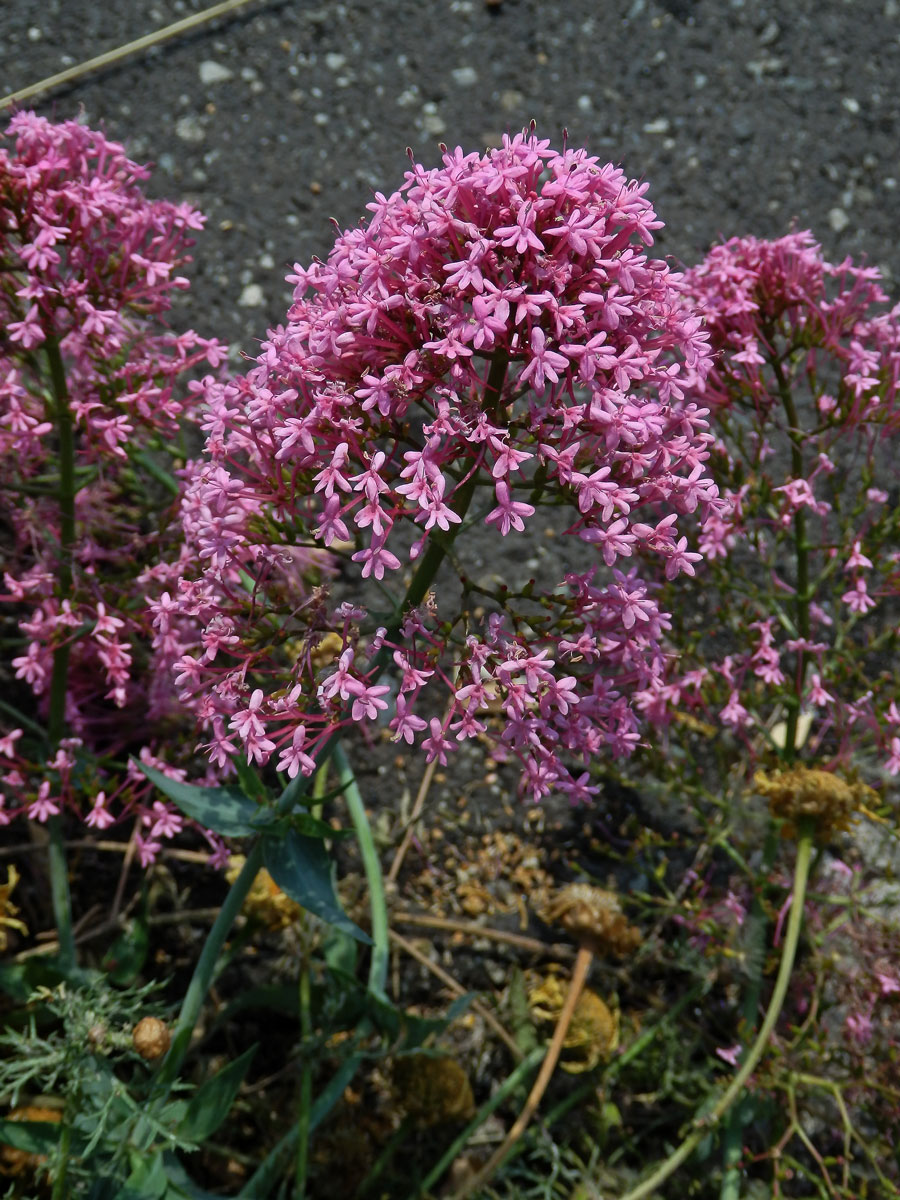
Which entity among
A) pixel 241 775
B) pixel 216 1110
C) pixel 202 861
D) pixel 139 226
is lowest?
pixel 216 1110

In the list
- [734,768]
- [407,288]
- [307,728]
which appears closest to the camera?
[407,288]

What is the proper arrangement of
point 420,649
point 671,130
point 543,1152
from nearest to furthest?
point 420,649
point 543,1152
point 671,130

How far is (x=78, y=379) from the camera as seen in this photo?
1.84 m

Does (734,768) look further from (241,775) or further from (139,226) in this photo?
(139,226)

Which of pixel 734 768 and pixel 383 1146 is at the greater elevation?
pixel 734 768

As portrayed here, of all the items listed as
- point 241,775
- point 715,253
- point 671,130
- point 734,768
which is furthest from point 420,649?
point 671,130

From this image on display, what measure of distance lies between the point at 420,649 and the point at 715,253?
95 cm

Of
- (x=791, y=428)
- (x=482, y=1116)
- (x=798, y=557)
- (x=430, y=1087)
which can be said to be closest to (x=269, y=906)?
Result: (x=430, y=1087)

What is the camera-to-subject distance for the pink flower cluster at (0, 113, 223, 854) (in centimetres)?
166

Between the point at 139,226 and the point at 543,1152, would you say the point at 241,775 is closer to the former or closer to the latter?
the point at 139,226

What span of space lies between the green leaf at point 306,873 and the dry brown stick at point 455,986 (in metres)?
0.66

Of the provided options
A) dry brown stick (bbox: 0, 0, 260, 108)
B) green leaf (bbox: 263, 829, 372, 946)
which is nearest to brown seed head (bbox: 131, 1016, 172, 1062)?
green leaf (bbox: 263, 829, 372, 946)

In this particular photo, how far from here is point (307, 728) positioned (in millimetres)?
1544

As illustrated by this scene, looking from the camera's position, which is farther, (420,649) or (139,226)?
(139,226)
